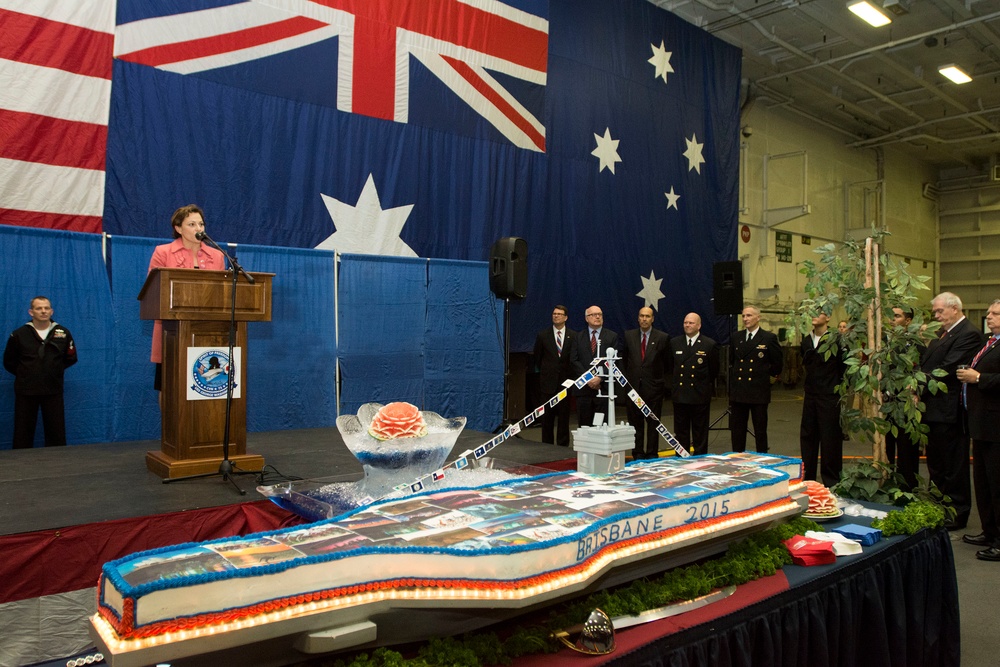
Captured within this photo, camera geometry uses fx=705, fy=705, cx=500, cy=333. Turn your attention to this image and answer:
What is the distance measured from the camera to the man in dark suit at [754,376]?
5.97 meters

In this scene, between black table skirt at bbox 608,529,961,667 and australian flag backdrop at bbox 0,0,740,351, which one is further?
australian flag backdrop at bbox 0,0,740,351

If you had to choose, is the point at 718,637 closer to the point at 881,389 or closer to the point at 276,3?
the point at 881,389

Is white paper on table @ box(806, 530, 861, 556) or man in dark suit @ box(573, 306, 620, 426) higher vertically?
man in dark suit @ box(573, 306, 620, 426)

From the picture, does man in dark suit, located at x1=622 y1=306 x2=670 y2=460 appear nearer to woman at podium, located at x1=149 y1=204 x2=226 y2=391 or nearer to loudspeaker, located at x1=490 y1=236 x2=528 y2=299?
loudspeaker, located at x1=490 y1=236 x2=528 y2=299

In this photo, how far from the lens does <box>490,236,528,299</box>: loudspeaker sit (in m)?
5.75

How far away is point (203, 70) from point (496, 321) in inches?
134

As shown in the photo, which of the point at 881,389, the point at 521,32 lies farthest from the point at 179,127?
the point at 881,389

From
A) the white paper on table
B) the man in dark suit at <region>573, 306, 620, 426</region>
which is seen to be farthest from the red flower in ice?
the man in dark suit at <region>573, 306, 620, 426</region>

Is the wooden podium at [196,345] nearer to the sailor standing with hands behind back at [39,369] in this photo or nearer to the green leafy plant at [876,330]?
the sailor standing with hands behind back at [39,369]

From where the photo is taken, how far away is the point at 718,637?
168 centimetres

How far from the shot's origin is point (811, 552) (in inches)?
82.9

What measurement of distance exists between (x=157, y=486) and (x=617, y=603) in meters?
2.25

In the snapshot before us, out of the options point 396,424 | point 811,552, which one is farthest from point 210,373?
point 811,552

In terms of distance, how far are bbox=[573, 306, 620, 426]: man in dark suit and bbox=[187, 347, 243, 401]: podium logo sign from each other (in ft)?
11.9
